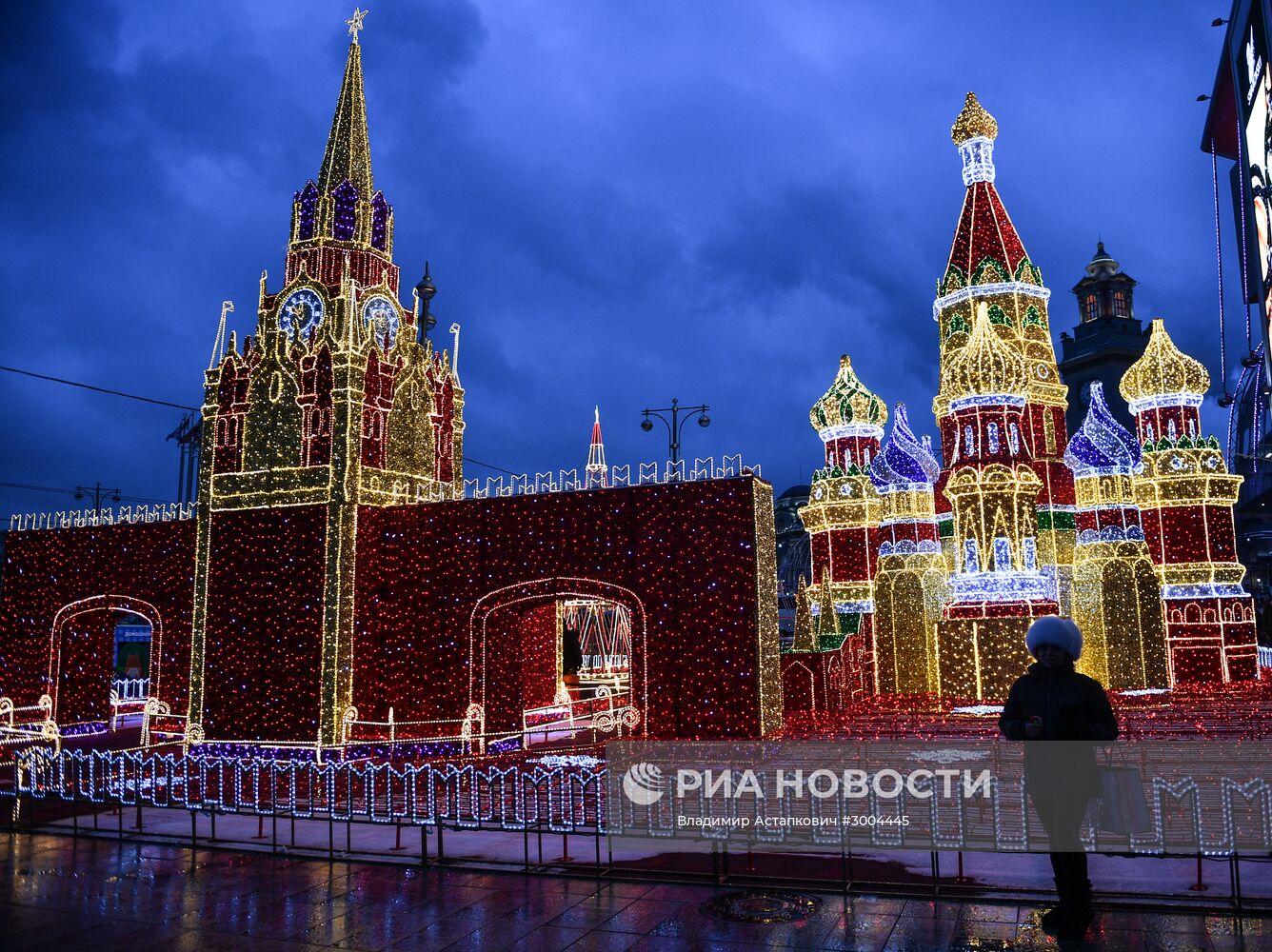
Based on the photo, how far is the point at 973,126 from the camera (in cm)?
2380

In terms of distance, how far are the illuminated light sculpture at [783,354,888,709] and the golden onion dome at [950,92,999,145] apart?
6.34m

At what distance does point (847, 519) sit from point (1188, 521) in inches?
307

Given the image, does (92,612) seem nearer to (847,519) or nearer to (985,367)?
(847,519)

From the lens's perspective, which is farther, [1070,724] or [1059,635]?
[1059,635]

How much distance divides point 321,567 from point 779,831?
9229 millimetres

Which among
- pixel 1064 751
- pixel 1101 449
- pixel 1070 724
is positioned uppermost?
pixel 1101 449

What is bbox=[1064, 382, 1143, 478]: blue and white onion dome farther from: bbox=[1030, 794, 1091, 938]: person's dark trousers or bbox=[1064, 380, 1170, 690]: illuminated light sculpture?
bbox=[1030, 794, 1091, 938]: person's dark trousers

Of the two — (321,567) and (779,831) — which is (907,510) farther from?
(779,831)

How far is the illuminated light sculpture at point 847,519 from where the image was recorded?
22703 mm

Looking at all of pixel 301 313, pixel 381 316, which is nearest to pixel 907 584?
→ pixel 381 316

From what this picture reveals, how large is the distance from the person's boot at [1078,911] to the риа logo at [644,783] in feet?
11.1

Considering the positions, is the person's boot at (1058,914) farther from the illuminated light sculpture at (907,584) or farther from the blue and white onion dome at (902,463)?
the blue and white onion dome at (902,463)

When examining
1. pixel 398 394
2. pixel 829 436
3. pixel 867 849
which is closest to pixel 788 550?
pixel 829 436

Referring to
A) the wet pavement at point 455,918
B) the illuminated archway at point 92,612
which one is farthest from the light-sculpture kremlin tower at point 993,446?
the illuminated archway at point 92,612
